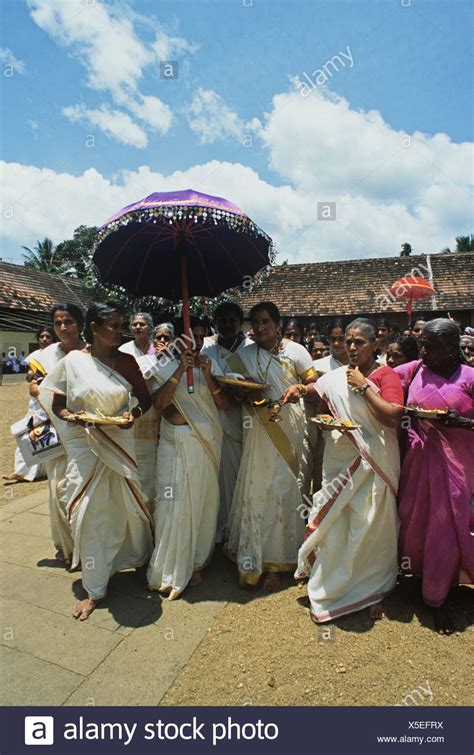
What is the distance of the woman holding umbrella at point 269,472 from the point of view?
11.8ft

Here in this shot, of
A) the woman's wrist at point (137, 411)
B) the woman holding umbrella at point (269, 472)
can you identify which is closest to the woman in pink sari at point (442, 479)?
the woman holding umbrella at point (269, 472)

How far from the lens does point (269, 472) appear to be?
11.8 ft

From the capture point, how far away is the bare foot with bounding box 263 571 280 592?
3480 millimetres

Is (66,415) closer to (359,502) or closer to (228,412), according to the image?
(228,412)

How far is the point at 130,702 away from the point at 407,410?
230 centimetres

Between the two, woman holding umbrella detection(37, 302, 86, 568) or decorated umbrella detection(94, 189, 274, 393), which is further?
woman holding umbrella detection(37, 302, 86, 568)

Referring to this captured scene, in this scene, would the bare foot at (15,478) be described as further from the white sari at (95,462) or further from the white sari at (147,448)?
the white sari at (95,462)

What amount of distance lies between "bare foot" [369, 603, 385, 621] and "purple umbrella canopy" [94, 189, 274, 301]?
2.80m

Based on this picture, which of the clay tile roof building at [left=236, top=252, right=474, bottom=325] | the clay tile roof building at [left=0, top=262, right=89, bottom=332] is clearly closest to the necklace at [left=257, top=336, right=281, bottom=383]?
the clay tile roof building at [left=236, top=252, right=474, bottom=325]

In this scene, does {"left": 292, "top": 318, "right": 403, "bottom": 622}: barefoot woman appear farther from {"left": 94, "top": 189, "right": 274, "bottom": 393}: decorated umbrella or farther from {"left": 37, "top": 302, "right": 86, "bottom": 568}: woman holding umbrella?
{"left": 37, "top": 302, "right": 86, "bottom": 568}: woman holding umbrella

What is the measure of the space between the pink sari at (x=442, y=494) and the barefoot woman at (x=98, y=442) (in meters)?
2.00

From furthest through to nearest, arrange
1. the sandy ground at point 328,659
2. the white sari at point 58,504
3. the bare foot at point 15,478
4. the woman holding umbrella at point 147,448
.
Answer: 1. the bare foot at point 15,478
2. the woman holding umbrella at point 147,448
3. the white sari at point 58,504
4. the sandy ground at point 328,659

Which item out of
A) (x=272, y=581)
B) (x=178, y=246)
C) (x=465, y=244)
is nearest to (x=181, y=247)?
(x=178, y=246)

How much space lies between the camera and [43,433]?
3.91m
